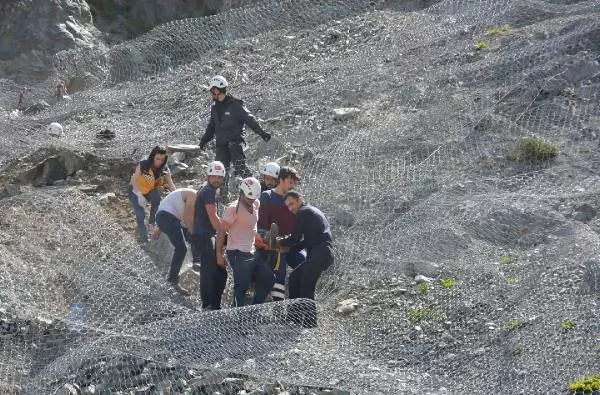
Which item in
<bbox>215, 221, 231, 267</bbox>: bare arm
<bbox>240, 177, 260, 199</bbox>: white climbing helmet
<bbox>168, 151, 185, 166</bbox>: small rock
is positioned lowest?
<bbox>168, 151, 185, 166</bbox>: small rock

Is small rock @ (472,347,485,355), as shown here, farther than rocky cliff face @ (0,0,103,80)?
No

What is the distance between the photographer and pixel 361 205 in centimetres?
1104

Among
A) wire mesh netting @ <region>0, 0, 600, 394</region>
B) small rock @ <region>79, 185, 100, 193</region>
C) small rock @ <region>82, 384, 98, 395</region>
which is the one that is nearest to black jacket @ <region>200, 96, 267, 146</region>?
wire mesh netting @ <region>0, 0, 600, 394</region>

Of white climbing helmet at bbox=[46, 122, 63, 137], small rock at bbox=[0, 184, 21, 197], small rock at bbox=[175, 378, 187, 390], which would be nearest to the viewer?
small rock at bbox=[175, 378, 187, 390]

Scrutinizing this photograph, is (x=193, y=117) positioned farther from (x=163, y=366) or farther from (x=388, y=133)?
(x=163, y=366)

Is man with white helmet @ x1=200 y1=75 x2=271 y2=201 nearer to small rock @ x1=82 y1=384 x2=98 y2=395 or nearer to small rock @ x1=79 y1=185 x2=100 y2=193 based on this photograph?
small rock @ x1=79 y1=185 x2=100 y2=193

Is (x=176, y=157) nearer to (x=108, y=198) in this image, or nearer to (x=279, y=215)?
(x=108, y=198)

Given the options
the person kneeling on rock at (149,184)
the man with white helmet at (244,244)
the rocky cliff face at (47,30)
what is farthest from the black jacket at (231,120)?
the rocky cliff face at (47,30)

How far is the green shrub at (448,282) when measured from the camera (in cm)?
960

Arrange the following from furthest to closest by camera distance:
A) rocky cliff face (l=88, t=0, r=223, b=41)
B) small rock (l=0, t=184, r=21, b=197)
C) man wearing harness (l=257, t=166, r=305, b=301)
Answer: rocky cliff face (l=88, t=0, r=223, b=41) < small rock (l=0, t=184, r=21, b=197) < man wearing harness (l=257, t=166, r=305, b=301)

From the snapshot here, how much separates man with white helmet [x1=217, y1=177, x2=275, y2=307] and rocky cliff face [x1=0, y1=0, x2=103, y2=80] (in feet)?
33.4

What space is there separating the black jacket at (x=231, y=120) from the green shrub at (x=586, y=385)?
16.9ft

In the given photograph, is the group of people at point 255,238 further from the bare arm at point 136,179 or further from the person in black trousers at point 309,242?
the bare arm at point 136,179

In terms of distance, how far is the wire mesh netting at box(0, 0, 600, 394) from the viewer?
8.20 metres
